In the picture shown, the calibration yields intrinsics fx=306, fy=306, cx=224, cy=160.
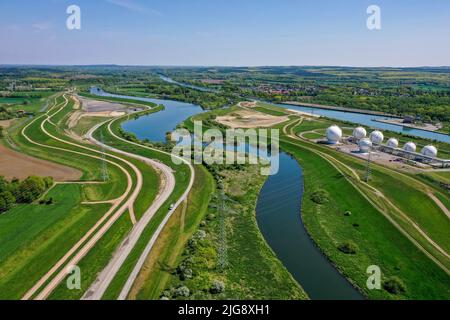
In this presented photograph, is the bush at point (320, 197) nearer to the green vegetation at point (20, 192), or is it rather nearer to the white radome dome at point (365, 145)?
the white radome dome at point (365, 145)

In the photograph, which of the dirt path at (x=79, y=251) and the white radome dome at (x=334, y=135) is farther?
the white radome dome at (x=334, y=135)

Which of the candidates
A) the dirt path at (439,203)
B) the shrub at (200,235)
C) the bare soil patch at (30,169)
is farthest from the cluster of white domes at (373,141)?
the bare soil patch at (30,169)

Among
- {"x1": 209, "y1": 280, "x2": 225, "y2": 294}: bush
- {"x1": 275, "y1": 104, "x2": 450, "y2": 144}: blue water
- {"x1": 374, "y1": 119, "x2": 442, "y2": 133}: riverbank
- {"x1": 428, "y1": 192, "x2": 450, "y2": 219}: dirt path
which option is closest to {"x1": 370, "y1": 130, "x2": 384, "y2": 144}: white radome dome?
{"x1": 428, "y1": 192, "x2": 450, "y2": 219}: dirt path

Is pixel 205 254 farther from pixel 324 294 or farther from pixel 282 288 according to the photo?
pixel 324 294

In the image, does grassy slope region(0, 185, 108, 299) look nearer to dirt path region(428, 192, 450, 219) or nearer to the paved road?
the paved road

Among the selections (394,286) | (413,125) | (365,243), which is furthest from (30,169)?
(413,125)
